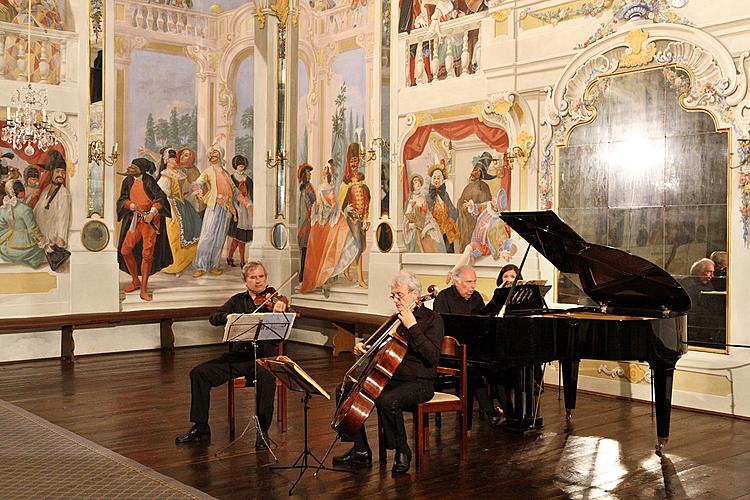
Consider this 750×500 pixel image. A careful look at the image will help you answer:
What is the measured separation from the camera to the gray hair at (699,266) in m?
7.62

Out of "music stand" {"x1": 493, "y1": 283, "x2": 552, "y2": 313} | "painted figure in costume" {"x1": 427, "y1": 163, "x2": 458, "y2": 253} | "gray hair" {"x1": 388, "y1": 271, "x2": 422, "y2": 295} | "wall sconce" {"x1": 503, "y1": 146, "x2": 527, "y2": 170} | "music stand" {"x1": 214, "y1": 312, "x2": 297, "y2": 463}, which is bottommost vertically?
"music stand" {"x1": 214, "y1": 312, "x2": 297, "y2": 463}

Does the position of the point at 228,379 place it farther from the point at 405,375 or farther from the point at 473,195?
the point at 473,195

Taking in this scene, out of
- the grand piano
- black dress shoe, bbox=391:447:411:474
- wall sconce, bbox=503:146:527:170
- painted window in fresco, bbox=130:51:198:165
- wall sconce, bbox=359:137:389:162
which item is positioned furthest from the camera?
painted window in fresco, bbox=130:51:198:165

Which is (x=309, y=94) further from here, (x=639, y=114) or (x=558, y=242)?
(x=558, y=242)

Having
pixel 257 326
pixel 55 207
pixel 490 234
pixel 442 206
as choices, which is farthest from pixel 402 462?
pixel 55 207

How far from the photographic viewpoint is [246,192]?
12.9 meters

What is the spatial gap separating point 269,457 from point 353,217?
19.7 feet

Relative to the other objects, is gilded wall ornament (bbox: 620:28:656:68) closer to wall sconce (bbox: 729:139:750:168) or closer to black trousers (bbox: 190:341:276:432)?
wall sconce (bbox: 729:139:750:168)

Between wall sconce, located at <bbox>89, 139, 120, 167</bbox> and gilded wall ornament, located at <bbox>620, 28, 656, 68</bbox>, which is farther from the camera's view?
wall sconce, located at <bbox>89, 139, 120, 167</bbox>

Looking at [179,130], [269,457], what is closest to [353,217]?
[179,130]

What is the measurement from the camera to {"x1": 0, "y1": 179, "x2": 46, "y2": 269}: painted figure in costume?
10.6 meters

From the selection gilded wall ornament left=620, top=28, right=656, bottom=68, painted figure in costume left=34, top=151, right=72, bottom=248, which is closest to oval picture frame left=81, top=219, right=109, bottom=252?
painted figure in costume left=34, top=151, right=72, bottom=248

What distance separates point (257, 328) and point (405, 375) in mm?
1165

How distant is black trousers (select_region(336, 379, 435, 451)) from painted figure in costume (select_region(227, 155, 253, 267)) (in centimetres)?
758
